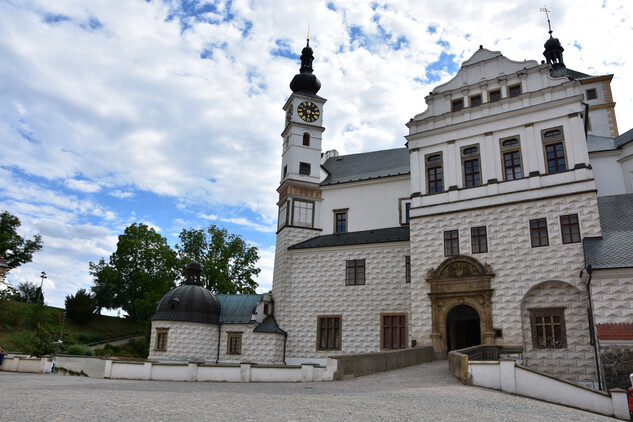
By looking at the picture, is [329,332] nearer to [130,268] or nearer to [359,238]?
[359,238]

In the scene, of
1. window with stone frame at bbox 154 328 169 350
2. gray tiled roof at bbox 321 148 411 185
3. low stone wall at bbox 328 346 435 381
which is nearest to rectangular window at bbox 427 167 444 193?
gray tiled roof at bbox 321 148 411 185

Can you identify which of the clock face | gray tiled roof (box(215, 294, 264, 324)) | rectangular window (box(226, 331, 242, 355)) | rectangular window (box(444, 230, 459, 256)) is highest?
the clock face

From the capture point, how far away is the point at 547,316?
19.8m

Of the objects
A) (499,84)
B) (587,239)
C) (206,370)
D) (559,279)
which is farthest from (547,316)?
(206,370)

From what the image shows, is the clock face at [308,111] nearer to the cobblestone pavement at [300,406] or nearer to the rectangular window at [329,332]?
the rectangular window at [329,332]

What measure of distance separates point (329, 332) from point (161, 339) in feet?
31.2

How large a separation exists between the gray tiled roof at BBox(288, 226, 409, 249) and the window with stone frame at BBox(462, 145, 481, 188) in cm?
468

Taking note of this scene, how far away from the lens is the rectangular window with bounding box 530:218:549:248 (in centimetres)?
2070

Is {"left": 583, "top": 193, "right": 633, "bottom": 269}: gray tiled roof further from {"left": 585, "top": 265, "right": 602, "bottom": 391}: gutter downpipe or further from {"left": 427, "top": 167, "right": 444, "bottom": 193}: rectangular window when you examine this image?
{"left": 427, "top": 167, "right": 444, "bottom": 193}: rectangular window

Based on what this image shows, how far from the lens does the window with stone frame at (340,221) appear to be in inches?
1198

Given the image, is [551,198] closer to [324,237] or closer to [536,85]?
[536,85]

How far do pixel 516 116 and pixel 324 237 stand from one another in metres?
12.7

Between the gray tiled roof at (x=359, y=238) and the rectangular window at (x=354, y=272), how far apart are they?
1.06 m

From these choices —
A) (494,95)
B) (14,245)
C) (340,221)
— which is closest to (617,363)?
(494,95)
